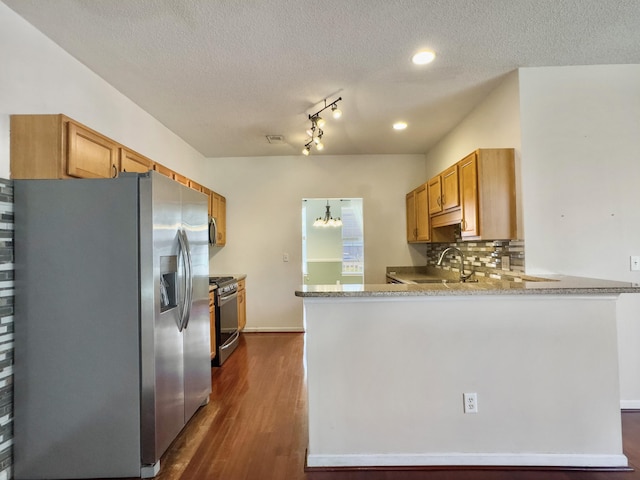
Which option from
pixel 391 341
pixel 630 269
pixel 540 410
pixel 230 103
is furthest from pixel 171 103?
pixel 630 269

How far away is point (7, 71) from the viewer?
1795 mm

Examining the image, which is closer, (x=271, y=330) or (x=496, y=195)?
(x=496, y=195)

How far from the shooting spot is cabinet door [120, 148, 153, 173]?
240 centimetres

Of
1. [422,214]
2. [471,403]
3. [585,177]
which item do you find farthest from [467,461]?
[422,214]

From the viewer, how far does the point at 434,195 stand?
3578 mm

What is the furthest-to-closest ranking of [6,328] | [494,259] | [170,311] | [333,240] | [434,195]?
[333,240]
[434,195]
[494,259]
[170,311]
[6,328]

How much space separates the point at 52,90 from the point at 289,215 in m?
3.11

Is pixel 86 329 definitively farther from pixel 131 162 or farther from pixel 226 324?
pixel 226 324

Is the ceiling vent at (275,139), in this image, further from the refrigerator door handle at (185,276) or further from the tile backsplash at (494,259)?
the tile backsplash at (494,259)

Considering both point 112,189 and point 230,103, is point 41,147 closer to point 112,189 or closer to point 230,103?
point 112,189

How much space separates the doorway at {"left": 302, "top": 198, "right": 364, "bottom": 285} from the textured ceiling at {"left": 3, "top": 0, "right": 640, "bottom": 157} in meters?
2.02

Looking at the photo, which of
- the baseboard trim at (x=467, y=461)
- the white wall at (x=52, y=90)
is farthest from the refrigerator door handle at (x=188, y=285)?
the baseboard trim at (x=467, y=461)

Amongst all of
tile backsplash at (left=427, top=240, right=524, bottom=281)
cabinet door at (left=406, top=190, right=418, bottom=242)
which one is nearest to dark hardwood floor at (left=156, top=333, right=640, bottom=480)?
tile backsplash at (left=427, top=240, right=524, bottom=281)

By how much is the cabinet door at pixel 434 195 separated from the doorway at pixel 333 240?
1328mm
